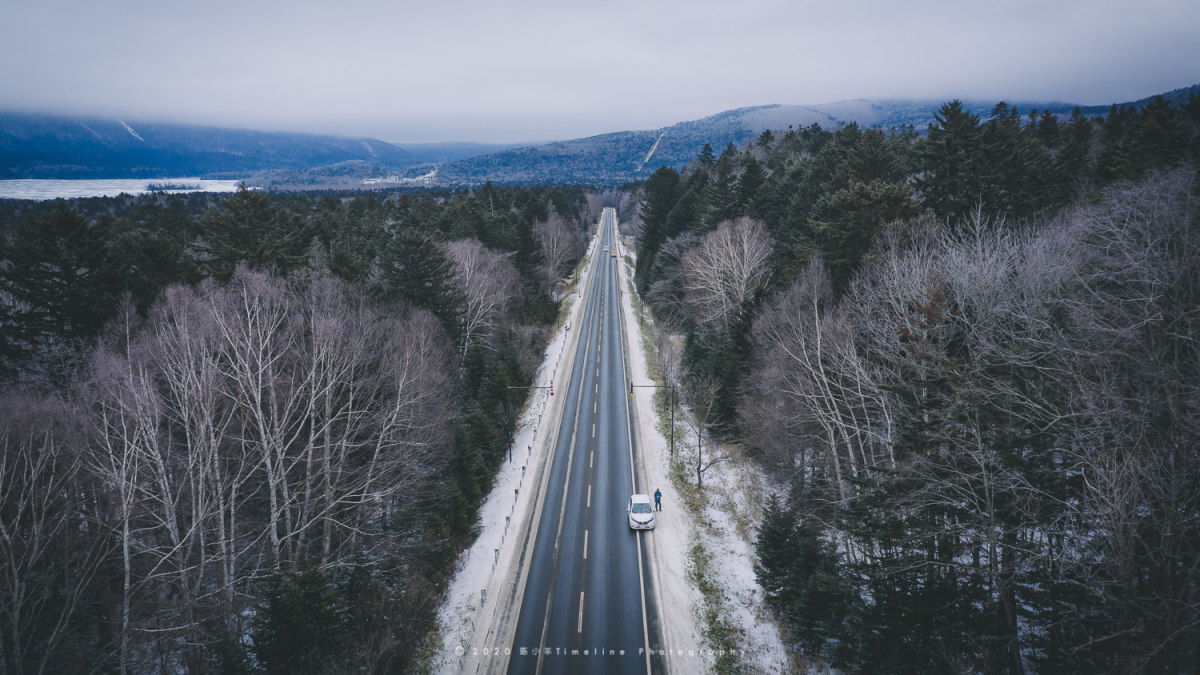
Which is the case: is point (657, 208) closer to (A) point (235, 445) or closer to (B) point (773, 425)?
(B) point (773, 425)

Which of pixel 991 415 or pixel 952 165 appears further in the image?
pixel 952 165

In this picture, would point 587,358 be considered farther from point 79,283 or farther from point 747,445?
point 79,283

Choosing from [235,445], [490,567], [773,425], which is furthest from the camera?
[773,425]

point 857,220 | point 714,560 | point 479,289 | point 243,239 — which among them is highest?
point 243,239

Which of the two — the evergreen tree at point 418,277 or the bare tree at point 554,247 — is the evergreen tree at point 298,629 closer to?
the evergreen tree at point 418,277

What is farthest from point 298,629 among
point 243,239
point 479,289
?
point 479,289

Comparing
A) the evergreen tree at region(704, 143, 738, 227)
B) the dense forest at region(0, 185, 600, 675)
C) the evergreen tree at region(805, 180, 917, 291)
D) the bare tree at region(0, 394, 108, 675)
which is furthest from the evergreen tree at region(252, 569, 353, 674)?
the evergreen tree at region(704, 143, 738, 227)

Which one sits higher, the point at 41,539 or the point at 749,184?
the point at 749,184
